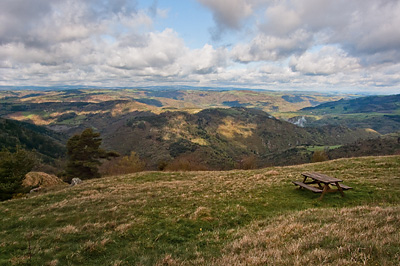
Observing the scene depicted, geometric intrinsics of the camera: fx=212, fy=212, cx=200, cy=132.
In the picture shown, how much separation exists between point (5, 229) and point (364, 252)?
1741 centimetres

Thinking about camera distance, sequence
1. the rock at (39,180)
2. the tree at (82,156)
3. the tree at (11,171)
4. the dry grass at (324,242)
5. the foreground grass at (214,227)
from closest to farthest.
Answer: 1. the dry grass at (324,242)
2. the foreground grass at (214,227)
3. the tree at (11,171)
4. the rock at (39,180)
5. the tree at (82,156)

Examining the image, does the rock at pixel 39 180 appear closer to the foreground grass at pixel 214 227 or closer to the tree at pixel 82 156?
the tree at pixel 82 156

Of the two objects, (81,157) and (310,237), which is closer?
(310,237)

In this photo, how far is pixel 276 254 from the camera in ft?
20.6

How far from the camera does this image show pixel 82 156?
147 ft

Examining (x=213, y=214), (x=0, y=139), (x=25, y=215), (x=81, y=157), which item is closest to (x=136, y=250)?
(x=213, y=214)

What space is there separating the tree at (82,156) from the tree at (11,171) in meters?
15.8

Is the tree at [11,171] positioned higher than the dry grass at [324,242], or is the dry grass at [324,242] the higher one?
the dry grass at [324,242]

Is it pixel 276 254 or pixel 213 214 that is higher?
pixel 276 254

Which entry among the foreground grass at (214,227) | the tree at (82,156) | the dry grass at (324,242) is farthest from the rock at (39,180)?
the dry grass at (324,242)

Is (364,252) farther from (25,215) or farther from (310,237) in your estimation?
(25,215)

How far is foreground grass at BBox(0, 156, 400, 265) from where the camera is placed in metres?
6.56

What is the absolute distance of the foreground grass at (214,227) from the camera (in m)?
6.56

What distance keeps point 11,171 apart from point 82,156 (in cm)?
1885
